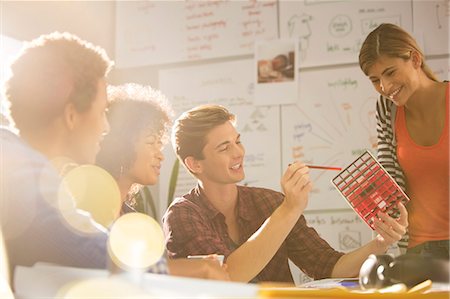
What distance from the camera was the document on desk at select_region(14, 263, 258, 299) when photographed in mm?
648

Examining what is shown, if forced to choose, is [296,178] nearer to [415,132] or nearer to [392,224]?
[392,224]

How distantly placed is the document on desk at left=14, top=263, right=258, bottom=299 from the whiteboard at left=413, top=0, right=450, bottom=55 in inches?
84.6

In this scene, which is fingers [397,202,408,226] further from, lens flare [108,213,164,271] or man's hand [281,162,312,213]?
lens flare [108,213,164,271]

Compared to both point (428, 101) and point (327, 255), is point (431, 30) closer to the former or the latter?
point (428, 101)

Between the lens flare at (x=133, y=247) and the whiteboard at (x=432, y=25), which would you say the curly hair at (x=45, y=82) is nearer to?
the lens flare at (x=133, y=247)

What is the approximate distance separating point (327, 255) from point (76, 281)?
928mm

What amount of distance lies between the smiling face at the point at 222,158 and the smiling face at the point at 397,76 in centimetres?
39

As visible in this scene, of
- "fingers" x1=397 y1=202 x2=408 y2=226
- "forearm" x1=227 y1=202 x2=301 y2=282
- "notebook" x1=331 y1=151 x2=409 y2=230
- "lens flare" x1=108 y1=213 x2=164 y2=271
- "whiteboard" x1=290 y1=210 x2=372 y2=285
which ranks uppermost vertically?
"lens flare" x1=108 y1=213 x2=164 y2=271

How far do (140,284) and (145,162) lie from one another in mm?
764

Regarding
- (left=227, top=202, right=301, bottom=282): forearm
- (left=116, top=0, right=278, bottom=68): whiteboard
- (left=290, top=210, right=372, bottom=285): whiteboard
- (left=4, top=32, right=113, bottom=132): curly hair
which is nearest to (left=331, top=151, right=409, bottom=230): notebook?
(left=227, top=202, right=301, bottom=282): forearm

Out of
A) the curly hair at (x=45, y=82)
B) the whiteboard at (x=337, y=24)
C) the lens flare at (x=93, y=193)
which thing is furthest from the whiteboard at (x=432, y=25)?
the curly hair at (x=45, y=82)

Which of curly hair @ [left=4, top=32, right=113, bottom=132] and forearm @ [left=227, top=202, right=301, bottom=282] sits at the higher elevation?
curly hair @ [left=4, top=32, right=113, bottom=132]

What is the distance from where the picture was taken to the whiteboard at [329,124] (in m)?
2.66

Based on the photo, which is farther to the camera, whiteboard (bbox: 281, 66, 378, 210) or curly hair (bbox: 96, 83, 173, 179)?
whiteboard (bbox: 281, 66, 378, 210)
